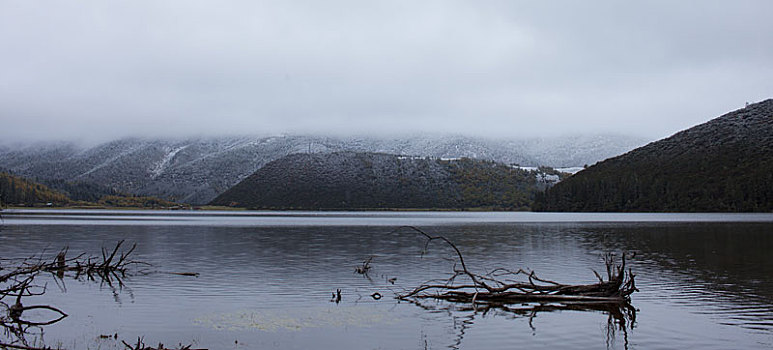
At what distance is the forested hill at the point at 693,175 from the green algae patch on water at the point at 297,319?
133839mm

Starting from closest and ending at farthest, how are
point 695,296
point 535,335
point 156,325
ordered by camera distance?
point 535,335
point 156,325
point 695,296

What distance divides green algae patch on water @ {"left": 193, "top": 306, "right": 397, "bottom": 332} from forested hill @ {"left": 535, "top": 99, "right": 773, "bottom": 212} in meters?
134

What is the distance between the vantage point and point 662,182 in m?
155

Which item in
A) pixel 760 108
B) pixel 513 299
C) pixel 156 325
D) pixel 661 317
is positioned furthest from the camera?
pixel 760 108

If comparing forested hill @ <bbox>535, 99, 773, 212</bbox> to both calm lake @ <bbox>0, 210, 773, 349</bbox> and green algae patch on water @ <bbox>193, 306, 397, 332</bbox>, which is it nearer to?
calm lake @ <bbox>0, 210, 773, 349</bbox>

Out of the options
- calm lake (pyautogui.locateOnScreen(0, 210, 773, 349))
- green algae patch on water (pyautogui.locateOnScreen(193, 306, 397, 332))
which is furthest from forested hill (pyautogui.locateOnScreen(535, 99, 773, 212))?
green algae patch on water (pyautogui.locateOnScreen(193, 306, 397, 332))

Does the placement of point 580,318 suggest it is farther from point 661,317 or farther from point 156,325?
point 156,325

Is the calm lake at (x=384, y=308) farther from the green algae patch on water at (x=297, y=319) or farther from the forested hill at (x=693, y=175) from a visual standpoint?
the forested hill at (x=693, y=175)

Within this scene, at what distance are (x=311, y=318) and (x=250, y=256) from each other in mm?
23735

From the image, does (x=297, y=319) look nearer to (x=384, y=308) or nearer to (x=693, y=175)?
(x=384, y=308)

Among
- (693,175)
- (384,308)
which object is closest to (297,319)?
(384,308)

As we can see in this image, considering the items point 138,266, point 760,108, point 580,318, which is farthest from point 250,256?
point 760,108

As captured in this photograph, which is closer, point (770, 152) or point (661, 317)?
point (661, 317)

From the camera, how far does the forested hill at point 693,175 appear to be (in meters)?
139
